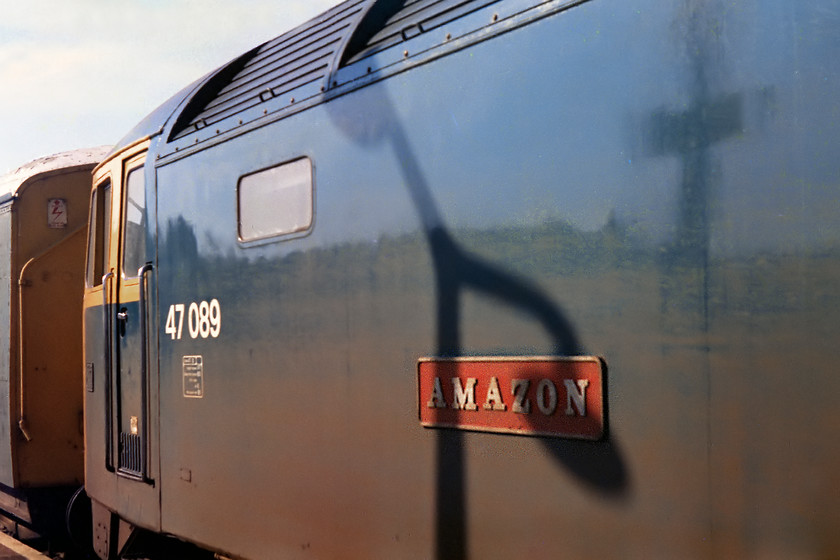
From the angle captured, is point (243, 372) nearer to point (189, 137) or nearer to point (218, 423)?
point (218, 423)

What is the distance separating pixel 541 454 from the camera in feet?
9.74

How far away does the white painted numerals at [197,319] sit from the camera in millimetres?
4777

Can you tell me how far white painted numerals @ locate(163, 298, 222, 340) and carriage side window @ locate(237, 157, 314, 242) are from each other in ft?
1.53

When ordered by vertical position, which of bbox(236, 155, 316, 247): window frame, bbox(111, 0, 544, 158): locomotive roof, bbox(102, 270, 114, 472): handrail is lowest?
bbox(102, 270, 114, 472): handrail

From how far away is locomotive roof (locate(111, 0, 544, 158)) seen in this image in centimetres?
344

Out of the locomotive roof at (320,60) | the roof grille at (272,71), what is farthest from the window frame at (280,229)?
the roof grille at (272,71)

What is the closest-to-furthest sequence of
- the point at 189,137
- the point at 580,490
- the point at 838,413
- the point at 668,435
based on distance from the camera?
the point at 838,413 < the point at 668,435 < the point at 580,490 < the point at 189,137

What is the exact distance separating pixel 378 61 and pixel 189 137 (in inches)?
67.5

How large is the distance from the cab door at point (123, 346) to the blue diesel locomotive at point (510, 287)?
22 cm

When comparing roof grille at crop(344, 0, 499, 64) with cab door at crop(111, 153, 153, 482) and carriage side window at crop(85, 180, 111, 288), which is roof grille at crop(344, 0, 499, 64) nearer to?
cab door at crop(111, 153, 153, 482)

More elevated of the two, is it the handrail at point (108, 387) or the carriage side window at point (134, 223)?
the carriage side window at point (134, 223)

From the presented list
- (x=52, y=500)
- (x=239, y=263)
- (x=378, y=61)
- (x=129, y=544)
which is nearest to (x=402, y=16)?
(x=378, y=61)

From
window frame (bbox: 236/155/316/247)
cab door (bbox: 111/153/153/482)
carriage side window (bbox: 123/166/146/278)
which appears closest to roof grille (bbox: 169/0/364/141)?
window frame (bbox: 236/155/316/247)

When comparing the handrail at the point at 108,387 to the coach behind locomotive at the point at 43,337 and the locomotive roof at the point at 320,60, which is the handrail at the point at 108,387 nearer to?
the locomotive roof at the point at 320,60
